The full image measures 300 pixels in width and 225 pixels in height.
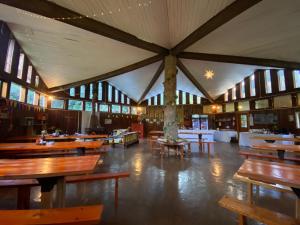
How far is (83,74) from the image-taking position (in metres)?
8.11

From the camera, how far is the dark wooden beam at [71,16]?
3.27m

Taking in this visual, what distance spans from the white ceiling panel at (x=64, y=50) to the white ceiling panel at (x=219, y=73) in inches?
123

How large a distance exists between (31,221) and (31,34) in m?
5.93

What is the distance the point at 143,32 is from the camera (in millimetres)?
4867

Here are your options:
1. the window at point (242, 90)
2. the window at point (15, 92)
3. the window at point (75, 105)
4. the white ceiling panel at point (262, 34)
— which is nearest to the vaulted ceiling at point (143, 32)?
the white ceiling panel at point (262, 34)

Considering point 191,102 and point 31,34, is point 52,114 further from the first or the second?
point 191,102

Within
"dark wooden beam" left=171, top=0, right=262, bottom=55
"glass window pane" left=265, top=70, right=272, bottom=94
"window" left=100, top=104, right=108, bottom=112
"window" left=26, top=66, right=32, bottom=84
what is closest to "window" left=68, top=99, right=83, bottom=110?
"window" left=100, top=104, right=108, bottom=112

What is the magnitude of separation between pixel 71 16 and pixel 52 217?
167 inches

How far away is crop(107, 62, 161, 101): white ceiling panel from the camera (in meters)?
9.28

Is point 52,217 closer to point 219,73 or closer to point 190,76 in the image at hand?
point 190,76

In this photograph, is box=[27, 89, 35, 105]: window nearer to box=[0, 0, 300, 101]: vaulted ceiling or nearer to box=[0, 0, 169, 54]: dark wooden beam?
box=[0, 0, 300, 101]: vaulted ceiling

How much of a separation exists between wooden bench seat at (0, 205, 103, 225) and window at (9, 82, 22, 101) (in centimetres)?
576

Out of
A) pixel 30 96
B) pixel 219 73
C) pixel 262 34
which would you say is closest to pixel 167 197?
pixel 262 34

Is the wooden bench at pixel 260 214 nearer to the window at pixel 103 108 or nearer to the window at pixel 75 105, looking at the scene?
the window at pixel 75 105
